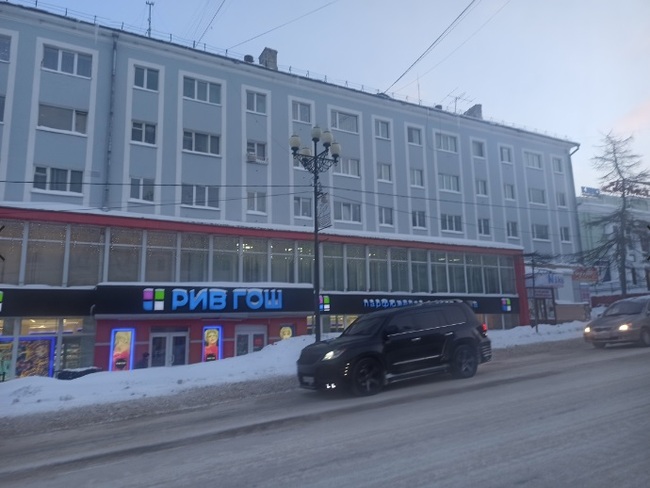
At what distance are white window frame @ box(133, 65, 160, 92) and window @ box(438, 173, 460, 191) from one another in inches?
784

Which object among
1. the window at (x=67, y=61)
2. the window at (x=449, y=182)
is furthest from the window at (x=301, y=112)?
the window at (x=67, y=61)

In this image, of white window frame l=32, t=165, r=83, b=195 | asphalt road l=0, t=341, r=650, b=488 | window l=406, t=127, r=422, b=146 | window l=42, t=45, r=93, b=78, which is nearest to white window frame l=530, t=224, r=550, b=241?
window l=406, t=127, r=422, b=146

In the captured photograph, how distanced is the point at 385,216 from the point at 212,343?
15.1m

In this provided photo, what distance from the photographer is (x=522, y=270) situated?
109 ft

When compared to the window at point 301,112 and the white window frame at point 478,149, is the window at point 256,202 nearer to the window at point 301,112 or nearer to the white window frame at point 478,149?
the window at point 301,112

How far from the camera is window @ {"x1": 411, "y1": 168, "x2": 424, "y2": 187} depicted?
3575cm

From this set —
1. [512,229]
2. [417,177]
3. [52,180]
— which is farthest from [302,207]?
[512,229]

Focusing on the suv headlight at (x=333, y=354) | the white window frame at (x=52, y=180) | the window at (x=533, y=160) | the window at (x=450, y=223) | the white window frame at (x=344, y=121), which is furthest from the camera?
the window at (x=533, y=160)

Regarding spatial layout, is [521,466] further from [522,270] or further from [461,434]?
[522,270]

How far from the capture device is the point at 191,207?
1074 inches

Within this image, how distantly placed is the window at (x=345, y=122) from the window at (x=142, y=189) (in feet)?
40.5

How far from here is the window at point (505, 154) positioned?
40.8m

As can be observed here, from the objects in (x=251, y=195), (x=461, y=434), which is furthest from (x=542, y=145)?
(x=461, y=434)

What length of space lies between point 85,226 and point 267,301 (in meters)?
8.48
